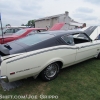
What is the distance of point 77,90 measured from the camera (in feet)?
8.85

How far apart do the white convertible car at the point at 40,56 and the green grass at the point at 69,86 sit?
0.85 ft

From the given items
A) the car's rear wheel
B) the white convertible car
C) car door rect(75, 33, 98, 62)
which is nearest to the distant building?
car door rect(75, 33, 98, 62)

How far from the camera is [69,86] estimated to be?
2848 mm

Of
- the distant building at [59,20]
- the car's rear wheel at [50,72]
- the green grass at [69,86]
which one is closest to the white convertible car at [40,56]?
the car's rear wheel at [50,72]

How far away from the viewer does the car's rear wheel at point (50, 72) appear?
9.41 ft

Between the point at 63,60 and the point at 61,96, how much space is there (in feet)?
3.19

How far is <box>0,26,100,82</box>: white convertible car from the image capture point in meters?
2.28

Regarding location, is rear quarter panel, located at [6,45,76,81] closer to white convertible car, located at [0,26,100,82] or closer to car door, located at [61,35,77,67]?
white convertible car, located at [0,26,100,82]

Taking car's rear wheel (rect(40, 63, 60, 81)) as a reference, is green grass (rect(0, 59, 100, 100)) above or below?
below

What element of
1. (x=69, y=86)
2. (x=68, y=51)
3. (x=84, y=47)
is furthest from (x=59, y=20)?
(x=69, y=86)

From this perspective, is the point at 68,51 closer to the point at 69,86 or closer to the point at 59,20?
the point at 69,86

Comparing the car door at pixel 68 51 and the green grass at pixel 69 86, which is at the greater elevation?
the car door at pixel 68 51

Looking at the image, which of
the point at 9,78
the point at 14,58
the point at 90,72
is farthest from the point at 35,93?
the point at 90,72

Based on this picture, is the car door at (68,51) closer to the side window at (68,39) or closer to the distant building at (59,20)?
the side window at (68,39)
